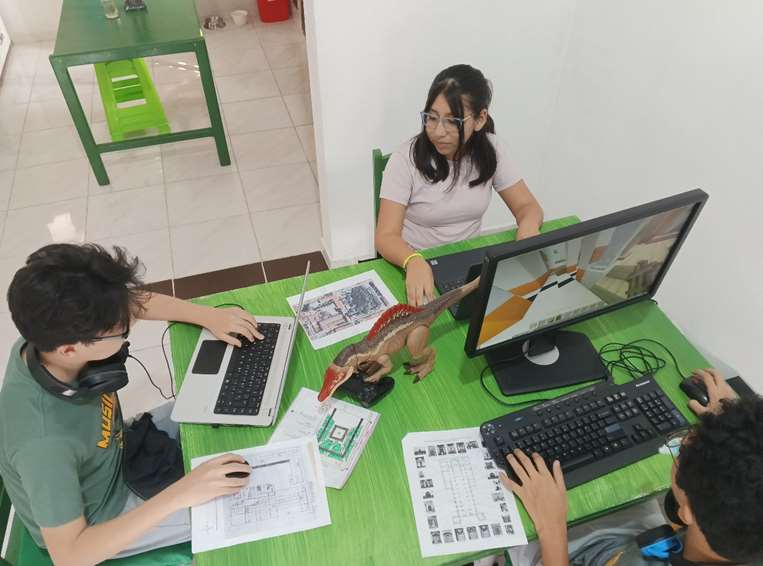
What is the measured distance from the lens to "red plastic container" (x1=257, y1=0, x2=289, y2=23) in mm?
5055

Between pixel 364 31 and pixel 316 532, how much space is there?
178cm

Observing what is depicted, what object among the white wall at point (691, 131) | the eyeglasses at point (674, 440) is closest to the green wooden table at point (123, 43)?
the white wall at point (691, 131)

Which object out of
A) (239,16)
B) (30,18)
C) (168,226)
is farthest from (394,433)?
(30,18)

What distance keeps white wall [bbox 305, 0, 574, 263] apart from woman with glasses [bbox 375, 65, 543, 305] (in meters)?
0.59

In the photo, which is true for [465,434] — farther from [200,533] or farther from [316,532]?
[200,533]

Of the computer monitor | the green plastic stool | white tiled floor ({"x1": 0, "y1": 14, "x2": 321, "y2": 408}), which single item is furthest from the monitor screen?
the green plastic stool

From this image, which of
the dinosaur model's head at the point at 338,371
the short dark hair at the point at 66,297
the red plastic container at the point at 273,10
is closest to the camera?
the short dark hair at the point at 66,297

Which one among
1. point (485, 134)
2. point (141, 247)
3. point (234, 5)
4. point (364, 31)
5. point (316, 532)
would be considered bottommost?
point (141, 247)

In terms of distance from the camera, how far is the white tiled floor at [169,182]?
303 cm

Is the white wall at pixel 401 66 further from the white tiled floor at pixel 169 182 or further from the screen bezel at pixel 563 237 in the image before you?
the screen bezel at pixel 563 237

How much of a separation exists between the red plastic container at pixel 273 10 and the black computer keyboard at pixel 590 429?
4820 mm

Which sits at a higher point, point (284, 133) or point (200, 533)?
point (200, 533)

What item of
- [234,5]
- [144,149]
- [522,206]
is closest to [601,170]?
[522,206]

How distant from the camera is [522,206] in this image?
191cm
